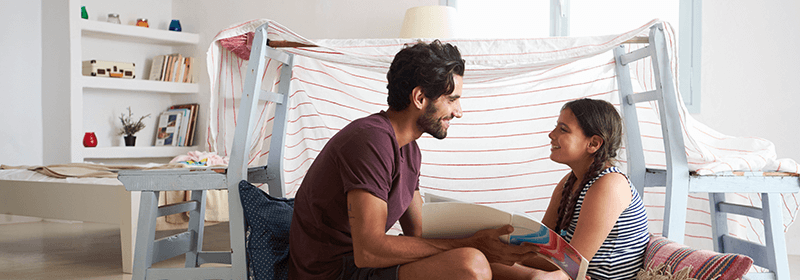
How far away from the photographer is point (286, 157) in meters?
2.30

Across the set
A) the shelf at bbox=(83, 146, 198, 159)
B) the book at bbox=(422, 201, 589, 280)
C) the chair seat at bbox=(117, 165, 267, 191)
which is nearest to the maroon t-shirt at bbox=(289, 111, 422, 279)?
the book at bbox=(422, 201, 589, 280)

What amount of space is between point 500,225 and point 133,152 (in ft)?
13.3

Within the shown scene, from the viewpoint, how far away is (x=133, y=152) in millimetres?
4578

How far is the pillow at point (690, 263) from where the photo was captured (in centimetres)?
135

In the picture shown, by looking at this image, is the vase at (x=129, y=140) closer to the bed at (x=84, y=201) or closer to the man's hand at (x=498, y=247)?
the bed at (x=84, y=201)

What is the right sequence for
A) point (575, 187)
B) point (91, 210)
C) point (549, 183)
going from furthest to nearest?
point (91, 210), point (549, 183), point (575, 187)

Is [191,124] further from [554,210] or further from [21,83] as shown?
[554,210]

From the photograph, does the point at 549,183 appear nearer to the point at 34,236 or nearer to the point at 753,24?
the point at 753,24

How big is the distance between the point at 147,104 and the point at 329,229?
13.4 ft

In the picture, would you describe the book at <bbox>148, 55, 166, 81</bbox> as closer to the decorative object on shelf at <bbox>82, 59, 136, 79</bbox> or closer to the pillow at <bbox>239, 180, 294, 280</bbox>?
the decorative object on shelf at <bbox>82, 59, 136, 79</bbox>

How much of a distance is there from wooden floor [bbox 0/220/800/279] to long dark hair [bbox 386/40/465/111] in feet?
5.61

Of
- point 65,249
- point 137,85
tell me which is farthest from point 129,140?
point 65,249

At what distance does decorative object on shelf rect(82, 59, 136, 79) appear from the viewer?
4430mm

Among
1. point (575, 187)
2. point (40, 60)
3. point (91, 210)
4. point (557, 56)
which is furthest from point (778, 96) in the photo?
point (40, 60)
